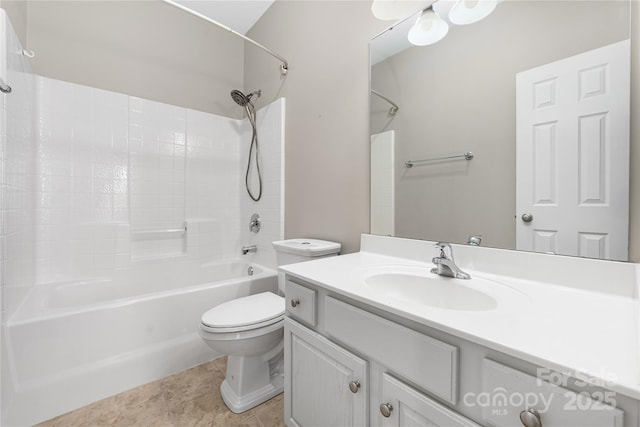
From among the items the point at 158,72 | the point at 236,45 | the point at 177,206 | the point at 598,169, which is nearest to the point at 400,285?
the point at 598,169

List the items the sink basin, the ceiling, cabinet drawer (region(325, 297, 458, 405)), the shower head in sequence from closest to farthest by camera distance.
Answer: cabinet drawer (region(325, 297, 458, 405)), the sink basin, the ceiling, the shower head

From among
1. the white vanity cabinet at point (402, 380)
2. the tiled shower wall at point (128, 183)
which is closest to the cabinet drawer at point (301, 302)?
the white vanity cabinet at point (402, 380)

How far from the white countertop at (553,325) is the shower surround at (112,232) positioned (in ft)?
4.27

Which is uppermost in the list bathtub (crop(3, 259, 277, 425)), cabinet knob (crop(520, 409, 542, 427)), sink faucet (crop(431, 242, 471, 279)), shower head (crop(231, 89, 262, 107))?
shower head (crop(231, 89, 262, 107))

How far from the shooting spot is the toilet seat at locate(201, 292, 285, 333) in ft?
4.15

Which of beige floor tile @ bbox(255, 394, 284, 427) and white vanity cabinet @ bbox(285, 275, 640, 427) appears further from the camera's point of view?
beige floor tile @ bbox(255, 394, 284, 427)

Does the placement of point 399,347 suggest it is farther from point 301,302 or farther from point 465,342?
point 301,302

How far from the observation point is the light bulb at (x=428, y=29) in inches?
45.5

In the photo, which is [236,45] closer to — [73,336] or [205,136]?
[205,136]

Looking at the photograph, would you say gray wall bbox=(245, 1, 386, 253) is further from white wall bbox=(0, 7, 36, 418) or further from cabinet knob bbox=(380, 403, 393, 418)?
white wall bbox=(0, 7, 36, 418)

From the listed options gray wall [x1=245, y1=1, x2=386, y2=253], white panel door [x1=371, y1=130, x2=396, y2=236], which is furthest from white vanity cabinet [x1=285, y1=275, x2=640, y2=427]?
gray wall [x1=245, y1=1, x2=386, y2=253]

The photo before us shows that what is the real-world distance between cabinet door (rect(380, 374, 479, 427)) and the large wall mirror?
63cm

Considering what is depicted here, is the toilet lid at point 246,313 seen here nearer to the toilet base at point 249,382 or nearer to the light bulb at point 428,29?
the toilet base at point 249,382

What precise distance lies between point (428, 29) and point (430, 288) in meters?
1.11
